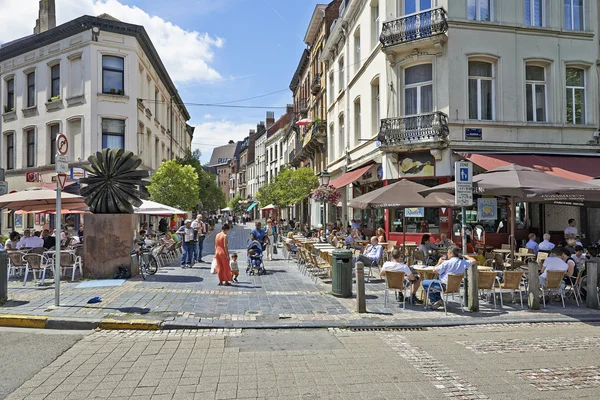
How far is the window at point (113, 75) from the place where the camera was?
23.6 metres

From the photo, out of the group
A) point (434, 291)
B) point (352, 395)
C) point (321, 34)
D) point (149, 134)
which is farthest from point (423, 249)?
point (321, 34)

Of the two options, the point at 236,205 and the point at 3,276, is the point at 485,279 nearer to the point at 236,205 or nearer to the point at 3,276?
the point at 3,276

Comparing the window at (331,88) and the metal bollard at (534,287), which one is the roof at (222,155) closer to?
the window at (331,88)

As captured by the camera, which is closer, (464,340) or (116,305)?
(464,340)

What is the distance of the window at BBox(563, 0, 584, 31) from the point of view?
57.9 ft

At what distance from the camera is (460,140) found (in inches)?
645

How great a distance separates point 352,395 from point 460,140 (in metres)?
13.6

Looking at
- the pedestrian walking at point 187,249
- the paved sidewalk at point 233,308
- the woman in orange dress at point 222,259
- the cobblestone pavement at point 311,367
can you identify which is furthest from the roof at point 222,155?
the cobblestone pavement at point 311,367

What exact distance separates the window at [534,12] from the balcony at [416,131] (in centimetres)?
530

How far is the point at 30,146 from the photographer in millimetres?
26438

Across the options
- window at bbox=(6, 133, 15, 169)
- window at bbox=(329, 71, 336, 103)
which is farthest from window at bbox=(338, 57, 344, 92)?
window at bbox=(6, 133, 15, 169)

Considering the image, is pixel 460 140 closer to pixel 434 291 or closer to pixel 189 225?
pixel 434 291

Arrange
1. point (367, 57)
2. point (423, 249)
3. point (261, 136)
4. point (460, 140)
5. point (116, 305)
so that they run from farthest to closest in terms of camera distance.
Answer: point (261, 136) < point (367, 57) < point (460, 140) < point (423, 249) < point (116, 305)

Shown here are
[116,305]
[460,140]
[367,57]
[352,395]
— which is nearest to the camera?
[352,395]
